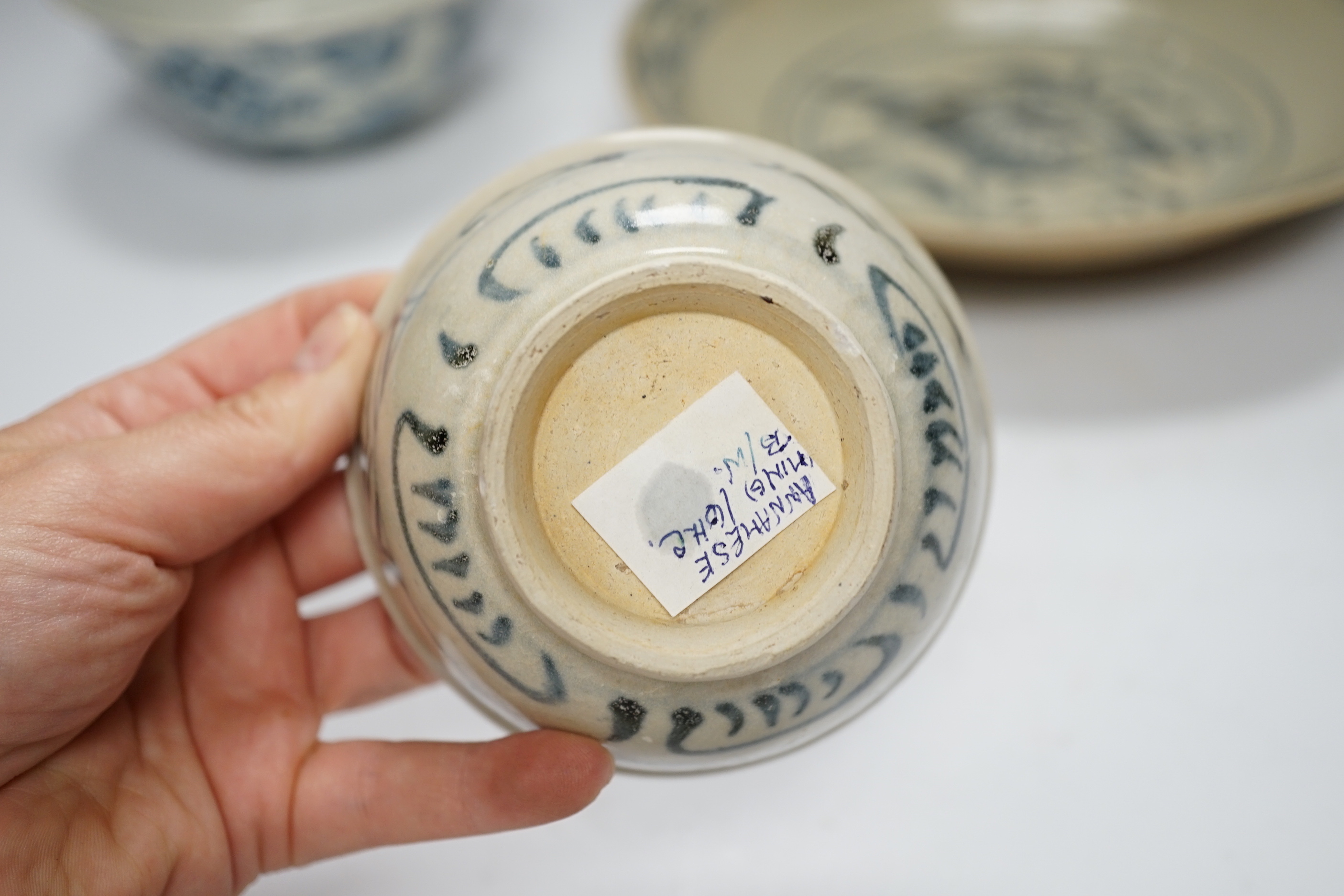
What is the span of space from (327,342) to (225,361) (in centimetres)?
28

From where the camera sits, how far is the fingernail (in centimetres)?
86

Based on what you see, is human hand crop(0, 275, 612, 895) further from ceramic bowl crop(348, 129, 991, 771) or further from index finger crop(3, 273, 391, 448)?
ceramic bowl crop(348, 129, 991, 771)

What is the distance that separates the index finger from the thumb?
196 millimetres

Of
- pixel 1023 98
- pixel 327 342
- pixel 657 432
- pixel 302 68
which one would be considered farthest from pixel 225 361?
pixel 1023 98

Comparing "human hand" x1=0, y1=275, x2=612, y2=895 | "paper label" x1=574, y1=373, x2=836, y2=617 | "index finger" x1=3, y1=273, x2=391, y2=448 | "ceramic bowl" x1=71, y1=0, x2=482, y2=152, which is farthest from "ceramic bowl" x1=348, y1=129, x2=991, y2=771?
"ceramic bowl" x1=71, y1=0, x2=482, y2=152

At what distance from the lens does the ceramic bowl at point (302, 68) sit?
1326 millimetres

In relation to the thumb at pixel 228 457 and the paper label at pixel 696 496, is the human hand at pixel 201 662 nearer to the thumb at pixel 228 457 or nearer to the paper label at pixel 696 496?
the thumb at pixel 228 457

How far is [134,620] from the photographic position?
0.85 meters

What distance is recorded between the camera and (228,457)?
0.83 m

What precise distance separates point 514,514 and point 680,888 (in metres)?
0.47

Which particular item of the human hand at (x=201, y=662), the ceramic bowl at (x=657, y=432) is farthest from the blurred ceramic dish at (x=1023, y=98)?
the human hand at (x=201, y=662)

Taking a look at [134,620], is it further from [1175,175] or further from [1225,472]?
[1175,175]

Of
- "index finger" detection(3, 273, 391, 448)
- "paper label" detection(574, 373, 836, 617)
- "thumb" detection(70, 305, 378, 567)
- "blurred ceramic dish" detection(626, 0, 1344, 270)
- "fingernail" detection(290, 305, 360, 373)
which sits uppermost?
"blurred ceramic dish" detection(626, 0, 1344, 270)

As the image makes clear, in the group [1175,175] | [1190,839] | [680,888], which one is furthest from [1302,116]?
[680,888]
